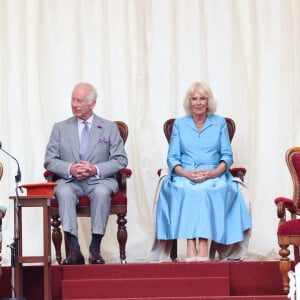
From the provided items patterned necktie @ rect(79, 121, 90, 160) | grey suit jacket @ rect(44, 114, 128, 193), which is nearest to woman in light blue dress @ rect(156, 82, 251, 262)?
grey suit jacket @ rect(44, 114, 128, 193)

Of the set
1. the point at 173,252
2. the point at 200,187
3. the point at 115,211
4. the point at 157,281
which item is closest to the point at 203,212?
the point at 200,187

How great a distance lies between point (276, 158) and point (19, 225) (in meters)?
2.64

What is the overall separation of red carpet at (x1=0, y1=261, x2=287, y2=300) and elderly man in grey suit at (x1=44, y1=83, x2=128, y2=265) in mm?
266

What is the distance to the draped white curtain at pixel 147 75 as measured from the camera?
Result: 8047 millimetres

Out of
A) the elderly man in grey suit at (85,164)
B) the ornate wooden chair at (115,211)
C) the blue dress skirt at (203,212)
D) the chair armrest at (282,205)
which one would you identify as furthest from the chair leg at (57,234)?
the chair armrest at (282,205)

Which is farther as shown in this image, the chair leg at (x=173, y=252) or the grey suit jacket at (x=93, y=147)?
the chair leg at (x=173, y=252)

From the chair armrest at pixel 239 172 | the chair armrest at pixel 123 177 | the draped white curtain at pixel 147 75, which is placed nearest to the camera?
the chair armrest at pixel 123 177

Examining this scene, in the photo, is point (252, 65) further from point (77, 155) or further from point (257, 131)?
point (77, 155)

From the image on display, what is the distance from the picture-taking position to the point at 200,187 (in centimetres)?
695

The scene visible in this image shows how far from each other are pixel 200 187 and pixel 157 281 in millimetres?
892

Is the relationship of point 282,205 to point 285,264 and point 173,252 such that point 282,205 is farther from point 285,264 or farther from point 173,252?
point 173,252

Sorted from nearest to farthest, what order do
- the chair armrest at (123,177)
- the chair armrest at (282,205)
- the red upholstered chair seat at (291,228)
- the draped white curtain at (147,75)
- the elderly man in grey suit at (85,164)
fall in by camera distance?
the red upholstered chair seat at (291,228) → the chair armrest at (282,205) → the elderly man in grey suit at (85,164) → the chair armrest at (123,177) → the draped white curtain at (147,75)

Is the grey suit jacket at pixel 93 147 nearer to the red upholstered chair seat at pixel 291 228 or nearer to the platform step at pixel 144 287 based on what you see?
the platform step at pixel 144 287

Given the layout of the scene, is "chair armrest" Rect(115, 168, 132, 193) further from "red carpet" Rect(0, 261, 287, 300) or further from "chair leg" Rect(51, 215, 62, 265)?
"red carpet" Rect(0, 261, 287, 300)
